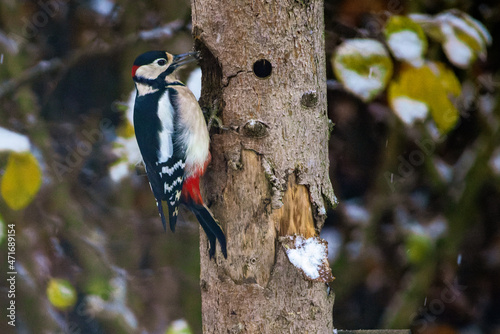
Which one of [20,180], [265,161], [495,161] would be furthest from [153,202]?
[495,161]

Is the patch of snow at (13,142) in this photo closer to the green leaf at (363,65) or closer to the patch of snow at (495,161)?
the green leaf at (363,65)

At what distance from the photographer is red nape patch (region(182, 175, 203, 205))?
3.75ft

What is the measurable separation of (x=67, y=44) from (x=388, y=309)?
6.65 ft

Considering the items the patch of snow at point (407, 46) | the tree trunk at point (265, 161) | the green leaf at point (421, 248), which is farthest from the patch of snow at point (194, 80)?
the green leaf at point (421, 248)

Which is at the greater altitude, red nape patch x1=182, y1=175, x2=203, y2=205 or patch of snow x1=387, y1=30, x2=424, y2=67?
patch of snow x1=387, y1=30, x2=424, y2=67

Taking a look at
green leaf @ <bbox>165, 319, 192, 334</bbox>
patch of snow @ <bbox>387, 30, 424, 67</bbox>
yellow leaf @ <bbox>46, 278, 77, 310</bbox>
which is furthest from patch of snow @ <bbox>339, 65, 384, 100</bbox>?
yellow leaf @ <bbox>46, 278, 77, 310</bbox>

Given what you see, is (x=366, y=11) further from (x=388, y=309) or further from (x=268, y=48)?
(x=388, y=309)

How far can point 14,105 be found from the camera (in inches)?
83.0

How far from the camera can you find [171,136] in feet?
3.91

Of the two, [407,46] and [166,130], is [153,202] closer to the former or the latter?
[166,130]

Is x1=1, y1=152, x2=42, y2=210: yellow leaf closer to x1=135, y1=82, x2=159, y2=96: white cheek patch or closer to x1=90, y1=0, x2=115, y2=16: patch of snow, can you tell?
x1=90, y1=0, x2=115, y2=16: patch of snow

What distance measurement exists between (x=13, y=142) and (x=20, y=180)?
21 cm

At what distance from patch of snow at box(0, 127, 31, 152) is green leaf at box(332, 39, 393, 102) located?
1410 mm

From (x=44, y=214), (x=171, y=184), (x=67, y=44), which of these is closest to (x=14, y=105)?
(x=67, y=44)
